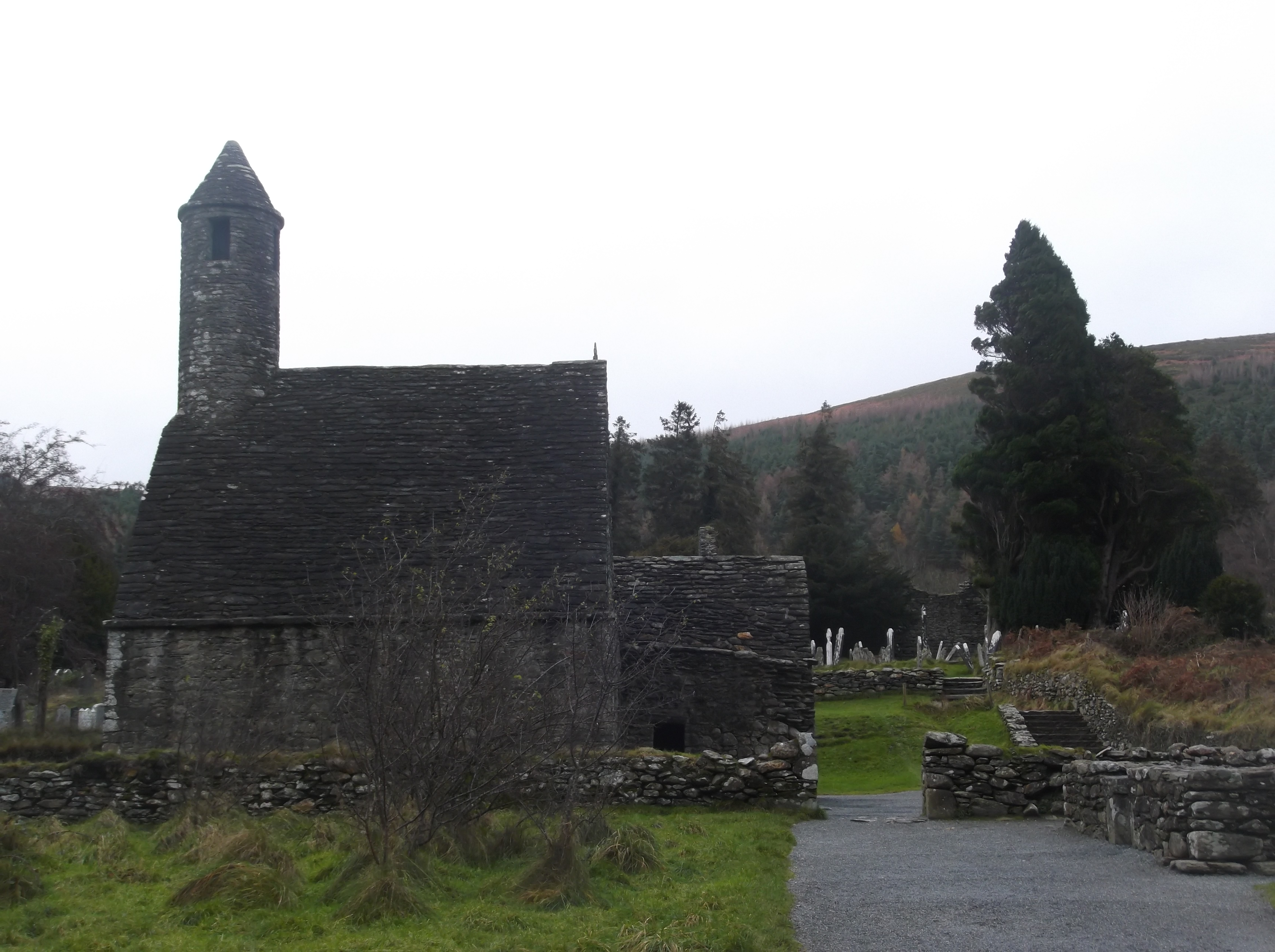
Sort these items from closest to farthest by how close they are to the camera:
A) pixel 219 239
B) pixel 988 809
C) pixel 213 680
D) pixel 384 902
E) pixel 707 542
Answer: pixel 384 902 → pixel 988 809 → pixel 213 680 → pixel 219 239 → pixel 707 542

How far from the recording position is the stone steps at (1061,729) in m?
21.6

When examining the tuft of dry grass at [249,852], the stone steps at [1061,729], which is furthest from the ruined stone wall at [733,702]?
the tuft of dry grass at [249,852]

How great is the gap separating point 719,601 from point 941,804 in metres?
9.13

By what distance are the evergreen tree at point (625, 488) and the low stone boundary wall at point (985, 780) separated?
40.6 meters

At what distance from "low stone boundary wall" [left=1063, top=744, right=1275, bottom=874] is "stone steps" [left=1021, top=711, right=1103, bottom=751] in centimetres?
1056

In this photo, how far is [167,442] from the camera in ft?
67.0

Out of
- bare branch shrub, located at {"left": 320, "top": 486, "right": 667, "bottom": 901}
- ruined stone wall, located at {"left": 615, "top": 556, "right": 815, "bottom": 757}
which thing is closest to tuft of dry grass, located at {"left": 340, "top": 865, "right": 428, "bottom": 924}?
bare branch shrub, located at {"left": 320, "top": 486, "right": 667, "bottom": 901}

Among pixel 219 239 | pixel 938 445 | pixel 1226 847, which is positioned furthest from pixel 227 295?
pixel 938 445

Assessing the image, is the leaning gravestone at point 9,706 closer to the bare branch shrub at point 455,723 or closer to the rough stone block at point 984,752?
the bare branch shrub at point 455,723

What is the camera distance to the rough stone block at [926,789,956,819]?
1416 centimetres

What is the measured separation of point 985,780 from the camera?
14.1 m

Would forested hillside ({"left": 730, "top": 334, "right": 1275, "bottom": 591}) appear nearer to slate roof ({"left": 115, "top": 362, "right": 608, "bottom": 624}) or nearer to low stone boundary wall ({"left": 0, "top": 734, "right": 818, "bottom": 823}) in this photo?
slate roof ({"left": 115, "top": 362, "right": 608, "bottom": 624})

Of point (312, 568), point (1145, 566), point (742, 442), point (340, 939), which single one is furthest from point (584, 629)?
point (742, 442)

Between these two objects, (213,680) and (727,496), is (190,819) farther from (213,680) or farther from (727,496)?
(727,496)
